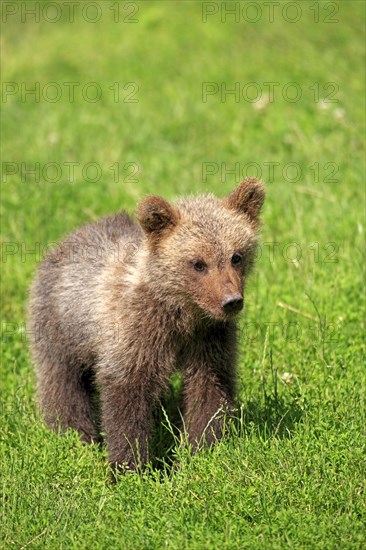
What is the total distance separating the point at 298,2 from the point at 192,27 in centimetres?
153

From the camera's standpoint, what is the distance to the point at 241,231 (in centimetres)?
574

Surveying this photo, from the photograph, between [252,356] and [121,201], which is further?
[121,201]

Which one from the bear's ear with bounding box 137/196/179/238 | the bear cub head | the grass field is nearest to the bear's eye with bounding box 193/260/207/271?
the bear cub head

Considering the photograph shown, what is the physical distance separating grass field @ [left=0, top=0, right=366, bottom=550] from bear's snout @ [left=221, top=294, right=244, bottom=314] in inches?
29.0

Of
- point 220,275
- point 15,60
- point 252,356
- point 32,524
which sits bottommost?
point 32,524

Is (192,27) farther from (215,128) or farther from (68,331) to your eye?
(68,331)

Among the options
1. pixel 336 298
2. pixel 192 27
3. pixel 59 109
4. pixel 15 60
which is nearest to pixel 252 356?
pixel 336 298

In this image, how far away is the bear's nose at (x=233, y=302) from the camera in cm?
530

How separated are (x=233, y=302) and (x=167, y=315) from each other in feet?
1.98

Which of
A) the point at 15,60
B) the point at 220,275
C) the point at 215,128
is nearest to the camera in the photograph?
the point at 220,275

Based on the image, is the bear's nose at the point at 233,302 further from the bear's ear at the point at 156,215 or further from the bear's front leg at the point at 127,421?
the bear's front leg at the point at 127,421

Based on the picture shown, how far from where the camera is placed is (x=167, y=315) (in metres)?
5.76

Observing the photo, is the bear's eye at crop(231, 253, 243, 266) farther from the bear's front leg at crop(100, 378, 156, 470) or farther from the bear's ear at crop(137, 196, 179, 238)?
the bear's front leg at crop(100, 378, 156, 470)

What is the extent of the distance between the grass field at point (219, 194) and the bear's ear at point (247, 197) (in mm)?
1078
